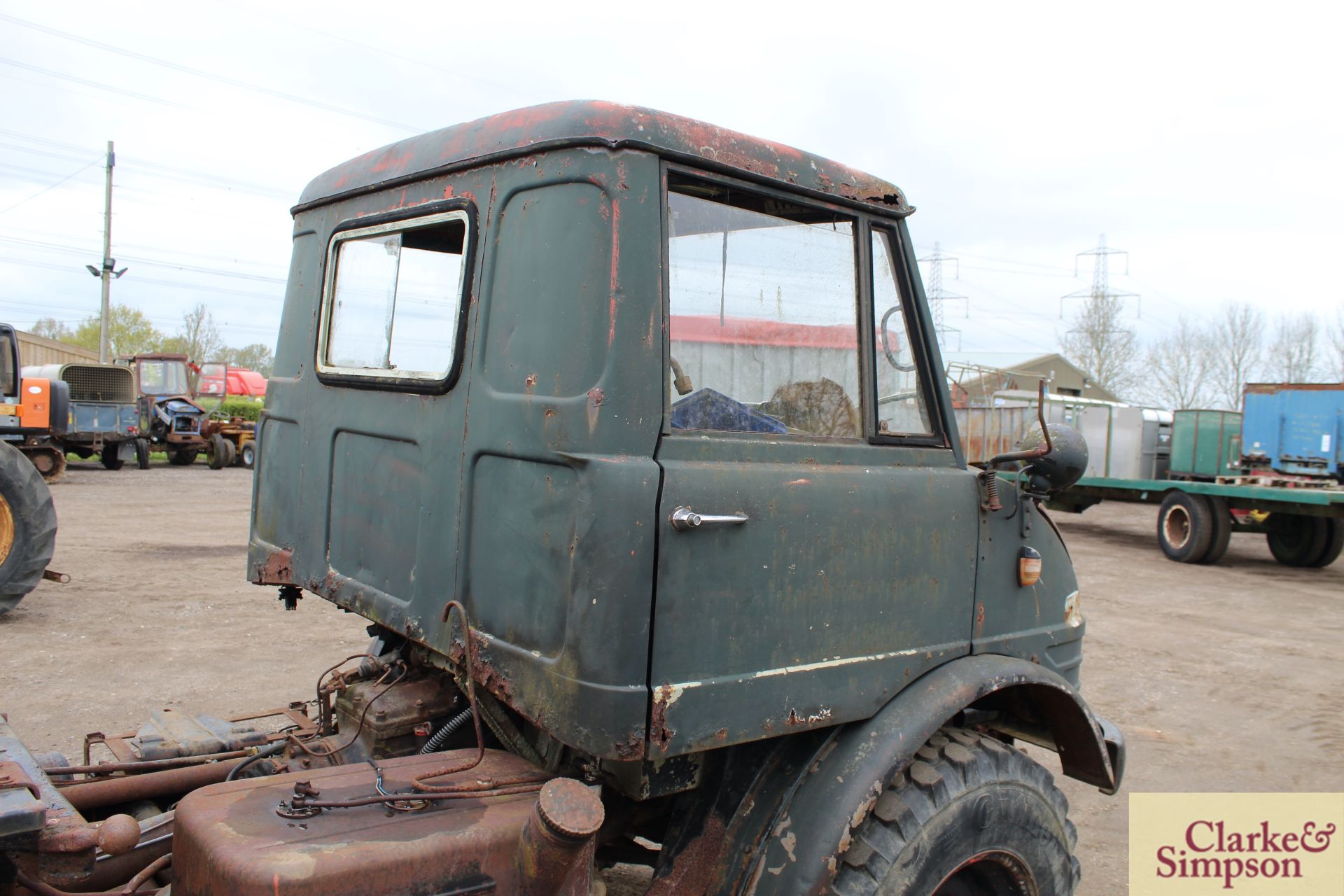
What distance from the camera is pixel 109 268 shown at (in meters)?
29.6

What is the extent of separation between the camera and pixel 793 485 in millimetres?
2299

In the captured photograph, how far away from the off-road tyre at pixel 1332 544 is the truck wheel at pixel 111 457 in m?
21.9

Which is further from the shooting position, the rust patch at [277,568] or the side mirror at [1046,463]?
the rust patch at [277,568]

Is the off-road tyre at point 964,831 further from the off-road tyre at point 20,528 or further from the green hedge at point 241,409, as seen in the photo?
the green hedge at point 241,409

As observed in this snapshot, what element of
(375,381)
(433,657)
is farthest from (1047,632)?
(375,381)

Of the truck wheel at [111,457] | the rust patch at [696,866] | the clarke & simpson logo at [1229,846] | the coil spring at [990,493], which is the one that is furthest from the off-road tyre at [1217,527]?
the truck wheel at [111,457]

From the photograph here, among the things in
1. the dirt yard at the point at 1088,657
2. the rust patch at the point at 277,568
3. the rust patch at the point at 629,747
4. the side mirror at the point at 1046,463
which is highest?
the side mirror at the point at 1046,463

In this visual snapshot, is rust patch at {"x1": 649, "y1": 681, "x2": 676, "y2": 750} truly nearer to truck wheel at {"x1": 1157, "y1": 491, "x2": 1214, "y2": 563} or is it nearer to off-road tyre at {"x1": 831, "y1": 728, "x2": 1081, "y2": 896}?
off-road tyre at {"x1": 831, "y1": 728, "x2": 1081, "y2": 896}

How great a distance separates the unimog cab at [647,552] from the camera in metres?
2.02

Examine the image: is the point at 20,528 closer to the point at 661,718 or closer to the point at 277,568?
the point at 277,568

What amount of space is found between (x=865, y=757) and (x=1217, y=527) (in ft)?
42.5

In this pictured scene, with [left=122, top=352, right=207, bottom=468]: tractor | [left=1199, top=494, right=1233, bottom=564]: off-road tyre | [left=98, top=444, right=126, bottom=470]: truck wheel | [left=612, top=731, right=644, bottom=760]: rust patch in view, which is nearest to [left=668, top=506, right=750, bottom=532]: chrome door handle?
[left=612, top=731, right=644, bottom=760]: rust patch

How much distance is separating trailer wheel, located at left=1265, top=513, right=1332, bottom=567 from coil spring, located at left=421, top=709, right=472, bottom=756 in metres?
13.9

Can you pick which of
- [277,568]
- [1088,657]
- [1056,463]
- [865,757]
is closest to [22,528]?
[277,568]
